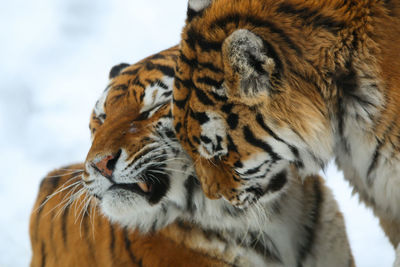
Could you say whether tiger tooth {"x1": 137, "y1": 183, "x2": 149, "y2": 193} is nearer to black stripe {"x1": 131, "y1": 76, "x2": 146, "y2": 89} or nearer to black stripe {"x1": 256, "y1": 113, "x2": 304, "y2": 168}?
black stripe {"x1": 131, "y1": 76, "x2": 146, "y2": 89}

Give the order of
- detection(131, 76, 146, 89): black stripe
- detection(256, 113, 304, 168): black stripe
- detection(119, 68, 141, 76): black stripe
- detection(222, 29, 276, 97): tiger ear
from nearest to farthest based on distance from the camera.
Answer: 1. detection(222, 29, 276, 97): tiger ear
2. detection(256, 113, 304, 168): black stripe
3. detection(131, 76, 146, 89): black stripe
4. detection(119, 68, 141, 76): black stripe

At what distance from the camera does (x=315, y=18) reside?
159cm

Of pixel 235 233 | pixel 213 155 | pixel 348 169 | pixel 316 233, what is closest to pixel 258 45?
pixel 213 155

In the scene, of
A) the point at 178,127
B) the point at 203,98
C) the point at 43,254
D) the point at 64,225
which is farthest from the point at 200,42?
the point at 43,254

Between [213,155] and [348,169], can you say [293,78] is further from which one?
[348,169]

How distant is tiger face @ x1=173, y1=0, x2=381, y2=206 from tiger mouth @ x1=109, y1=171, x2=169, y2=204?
180 mm

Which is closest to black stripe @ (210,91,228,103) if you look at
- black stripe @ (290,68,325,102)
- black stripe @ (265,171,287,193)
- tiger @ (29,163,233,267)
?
black stripe @ (290,68,325,102)

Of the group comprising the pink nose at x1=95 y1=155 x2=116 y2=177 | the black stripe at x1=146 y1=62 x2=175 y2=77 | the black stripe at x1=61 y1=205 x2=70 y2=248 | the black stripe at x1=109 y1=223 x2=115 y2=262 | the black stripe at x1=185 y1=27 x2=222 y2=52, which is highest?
the black stripe at x1=185 y1=27 x2=222 y2=52

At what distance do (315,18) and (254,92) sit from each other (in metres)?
0.28

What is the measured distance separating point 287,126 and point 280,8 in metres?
0.36

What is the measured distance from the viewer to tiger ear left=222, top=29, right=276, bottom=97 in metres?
1.52

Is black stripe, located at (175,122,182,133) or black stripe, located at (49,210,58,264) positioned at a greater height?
black stripe, located at (175,122,182,133)

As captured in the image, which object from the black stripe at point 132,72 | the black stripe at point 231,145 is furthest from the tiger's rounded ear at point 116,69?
the black stripe at point 231,145

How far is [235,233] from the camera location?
2.09 meters
